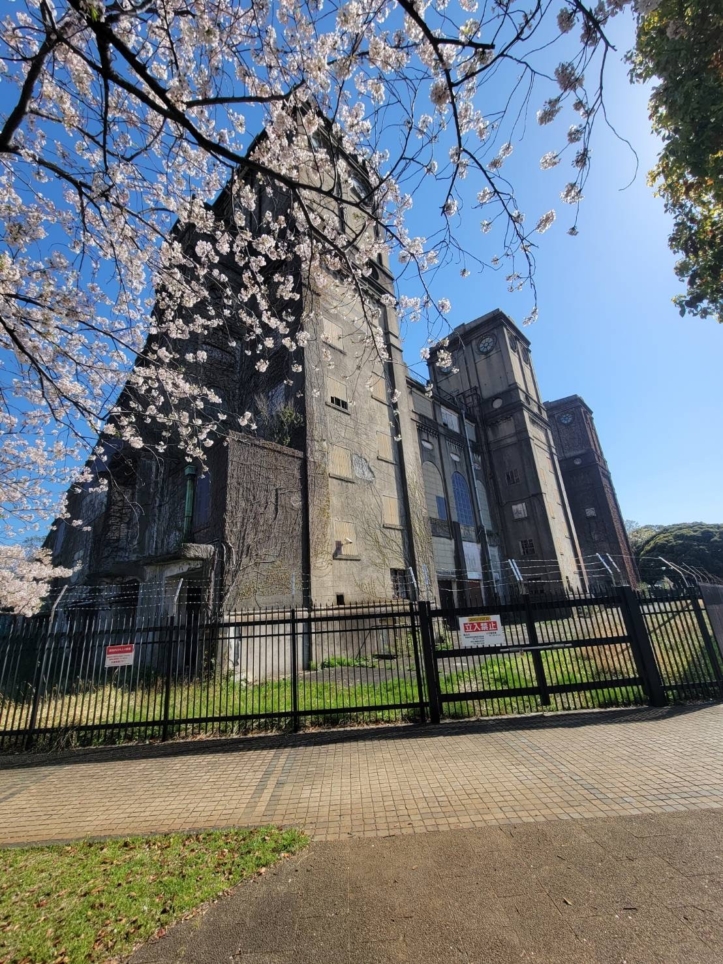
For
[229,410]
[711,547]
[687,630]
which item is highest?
[229,410]

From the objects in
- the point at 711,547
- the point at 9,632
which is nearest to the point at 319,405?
the point at 9,632

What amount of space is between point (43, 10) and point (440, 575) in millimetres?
25214

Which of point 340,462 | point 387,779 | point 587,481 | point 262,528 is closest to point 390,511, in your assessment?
point 340,462

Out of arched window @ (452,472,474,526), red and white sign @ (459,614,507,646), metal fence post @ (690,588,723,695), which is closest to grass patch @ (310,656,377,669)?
red and white sign @ (459,614,507,646)

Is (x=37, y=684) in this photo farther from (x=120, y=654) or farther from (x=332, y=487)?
(x=332, y=487)

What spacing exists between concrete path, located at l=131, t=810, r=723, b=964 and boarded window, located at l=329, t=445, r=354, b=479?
1481cm

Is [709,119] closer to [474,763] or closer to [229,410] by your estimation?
[474,763]

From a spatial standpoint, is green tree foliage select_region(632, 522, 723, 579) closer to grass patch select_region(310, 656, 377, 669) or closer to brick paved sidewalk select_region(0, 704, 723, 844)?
grass patch select_region(310, 656, 377, 669)

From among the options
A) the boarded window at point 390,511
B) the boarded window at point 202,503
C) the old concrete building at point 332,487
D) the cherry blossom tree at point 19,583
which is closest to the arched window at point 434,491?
the old concrete building at point 332,487

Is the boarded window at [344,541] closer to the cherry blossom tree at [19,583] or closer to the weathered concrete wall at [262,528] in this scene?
the weathered concrete wall at [262,528]

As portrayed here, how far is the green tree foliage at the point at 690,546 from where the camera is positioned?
4003cm

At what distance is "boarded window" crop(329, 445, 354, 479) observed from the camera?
18281 millimetres

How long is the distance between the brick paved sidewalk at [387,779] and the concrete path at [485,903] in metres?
0.44

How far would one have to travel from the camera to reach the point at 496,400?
36.7 m
